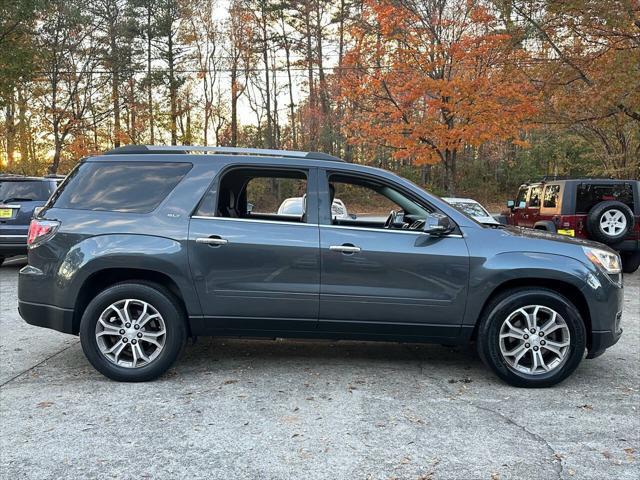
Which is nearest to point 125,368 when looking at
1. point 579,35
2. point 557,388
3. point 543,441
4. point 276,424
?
point 276,424

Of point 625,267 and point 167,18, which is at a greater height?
point 167,18

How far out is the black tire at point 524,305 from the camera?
4.07 metres

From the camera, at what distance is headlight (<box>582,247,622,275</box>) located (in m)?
4.18

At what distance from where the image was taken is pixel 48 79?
21938mm

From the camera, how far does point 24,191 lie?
9.43m

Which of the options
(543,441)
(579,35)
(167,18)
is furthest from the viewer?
(167,18)

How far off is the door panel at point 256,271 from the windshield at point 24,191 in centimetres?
677

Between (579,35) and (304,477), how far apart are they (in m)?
12.3

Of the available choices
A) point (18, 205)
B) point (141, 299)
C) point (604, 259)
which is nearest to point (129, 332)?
point (141, 299)

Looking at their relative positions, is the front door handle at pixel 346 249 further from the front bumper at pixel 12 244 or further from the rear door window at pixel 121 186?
the front bumper at pixel 12 244

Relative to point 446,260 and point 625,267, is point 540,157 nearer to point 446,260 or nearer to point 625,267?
Answer: point 625,267

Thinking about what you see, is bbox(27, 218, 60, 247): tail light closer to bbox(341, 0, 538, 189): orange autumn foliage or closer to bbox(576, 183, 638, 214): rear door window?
bbox(576, 183, 638, 214): rear door window

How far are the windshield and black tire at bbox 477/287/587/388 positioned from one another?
28.0ft

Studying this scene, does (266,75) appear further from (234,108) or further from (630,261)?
(630,261)
